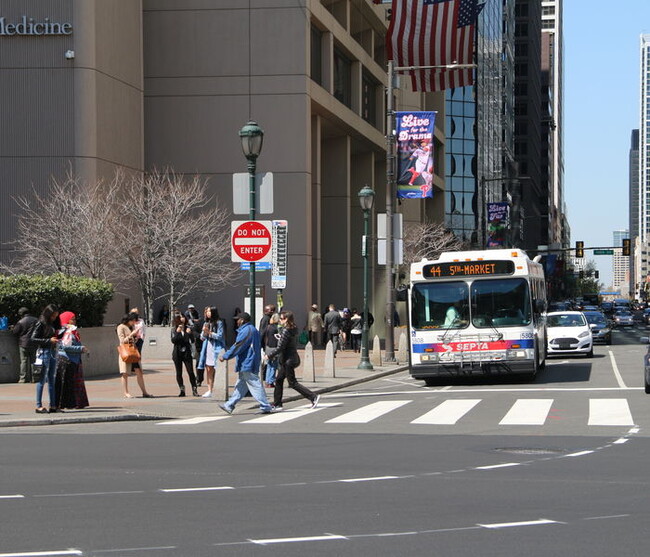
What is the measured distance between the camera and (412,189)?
126 ft

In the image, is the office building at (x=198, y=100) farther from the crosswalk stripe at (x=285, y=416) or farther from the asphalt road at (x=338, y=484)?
the asphalt road at (x=338, y=484)

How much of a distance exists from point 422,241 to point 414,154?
102 ft

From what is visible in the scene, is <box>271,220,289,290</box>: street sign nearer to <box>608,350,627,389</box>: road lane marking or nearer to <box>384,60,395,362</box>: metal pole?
<box>384,60,395,362</box>: metal pole

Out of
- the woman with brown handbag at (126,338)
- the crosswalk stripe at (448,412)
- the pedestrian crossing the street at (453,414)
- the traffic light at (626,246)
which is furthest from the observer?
the traffic light at (626,246)

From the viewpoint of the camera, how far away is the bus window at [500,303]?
26.4 meters

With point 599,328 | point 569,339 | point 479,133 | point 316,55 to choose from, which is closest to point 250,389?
point 569,339

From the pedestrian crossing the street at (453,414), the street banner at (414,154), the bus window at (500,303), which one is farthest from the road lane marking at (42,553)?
the street banner at (414,154)

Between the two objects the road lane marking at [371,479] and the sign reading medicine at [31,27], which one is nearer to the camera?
the road lane marking at [371,479]

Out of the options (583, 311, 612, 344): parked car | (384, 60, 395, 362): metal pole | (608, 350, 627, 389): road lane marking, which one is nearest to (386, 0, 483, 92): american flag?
(384, 60, 395, 362): metal pole

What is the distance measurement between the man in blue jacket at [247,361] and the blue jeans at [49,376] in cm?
292

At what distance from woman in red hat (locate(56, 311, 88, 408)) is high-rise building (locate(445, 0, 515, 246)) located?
6050cm

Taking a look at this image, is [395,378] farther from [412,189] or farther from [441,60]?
[441,60]

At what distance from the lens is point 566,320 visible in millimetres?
41250

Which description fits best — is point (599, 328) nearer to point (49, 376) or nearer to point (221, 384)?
point (221, 384)
